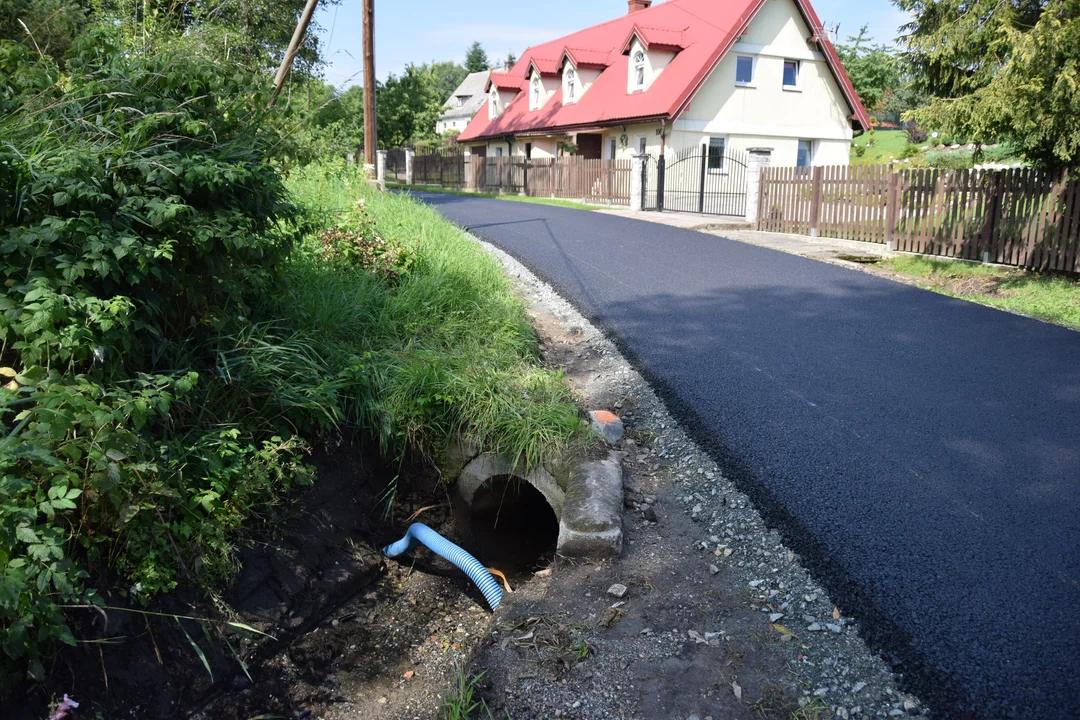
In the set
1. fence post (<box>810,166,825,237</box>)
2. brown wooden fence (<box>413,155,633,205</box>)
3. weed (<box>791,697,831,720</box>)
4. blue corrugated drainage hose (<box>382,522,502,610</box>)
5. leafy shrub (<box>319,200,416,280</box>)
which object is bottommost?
blue corrugated drainage hose (<box>382,522,502,610</box>)

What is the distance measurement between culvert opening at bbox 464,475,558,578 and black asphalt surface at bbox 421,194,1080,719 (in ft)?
4.22

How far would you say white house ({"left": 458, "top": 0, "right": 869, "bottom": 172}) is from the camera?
93.4 feet

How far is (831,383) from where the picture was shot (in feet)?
19.7

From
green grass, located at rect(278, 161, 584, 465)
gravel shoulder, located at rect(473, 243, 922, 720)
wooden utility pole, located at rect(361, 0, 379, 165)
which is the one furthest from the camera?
wooden utility pole, located at rect(361, 0, 379, 165)

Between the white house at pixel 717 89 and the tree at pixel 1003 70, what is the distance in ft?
49.9

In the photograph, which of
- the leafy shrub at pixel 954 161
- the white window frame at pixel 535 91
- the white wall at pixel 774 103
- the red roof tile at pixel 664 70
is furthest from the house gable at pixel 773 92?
the white window frame at pixel 535 91

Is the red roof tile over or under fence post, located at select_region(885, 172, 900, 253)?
over

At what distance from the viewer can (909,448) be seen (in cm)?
480

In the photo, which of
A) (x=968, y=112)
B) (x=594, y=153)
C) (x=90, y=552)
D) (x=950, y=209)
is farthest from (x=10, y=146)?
(x=594, y=153)

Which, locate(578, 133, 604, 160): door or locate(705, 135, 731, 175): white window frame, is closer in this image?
locate(705, 135, 731, 175): white window frame

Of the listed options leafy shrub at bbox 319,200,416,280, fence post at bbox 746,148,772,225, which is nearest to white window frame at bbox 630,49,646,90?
fence post at bbox 746,148,772,225

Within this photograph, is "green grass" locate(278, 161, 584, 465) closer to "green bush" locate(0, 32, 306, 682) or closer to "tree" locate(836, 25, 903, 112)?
"green bush" locate(0, 32, 306, 682)

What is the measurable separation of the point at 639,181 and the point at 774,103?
8889 millimetres

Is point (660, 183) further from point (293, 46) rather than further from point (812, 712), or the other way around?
point (812, 712)
